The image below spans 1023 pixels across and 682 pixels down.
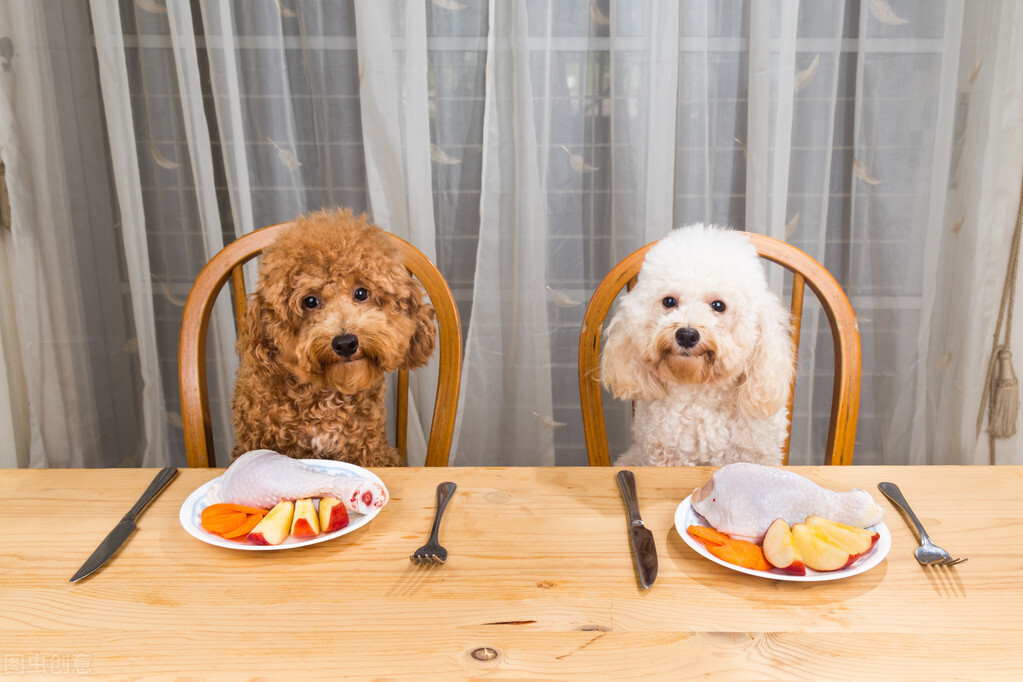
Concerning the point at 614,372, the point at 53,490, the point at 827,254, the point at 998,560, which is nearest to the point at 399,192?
the point at 614,372

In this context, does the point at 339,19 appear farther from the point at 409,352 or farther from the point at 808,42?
the point at 808,42

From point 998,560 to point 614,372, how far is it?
60 centimetres

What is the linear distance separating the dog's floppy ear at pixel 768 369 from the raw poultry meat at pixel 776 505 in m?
0.36

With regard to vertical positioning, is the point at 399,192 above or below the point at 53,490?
above

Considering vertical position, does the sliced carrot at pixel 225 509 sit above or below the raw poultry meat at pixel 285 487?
below

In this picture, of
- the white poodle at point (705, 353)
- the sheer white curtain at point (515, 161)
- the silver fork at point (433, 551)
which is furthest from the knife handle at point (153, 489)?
the sheer white curtain at point (515, 161)

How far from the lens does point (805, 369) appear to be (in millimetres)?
1777

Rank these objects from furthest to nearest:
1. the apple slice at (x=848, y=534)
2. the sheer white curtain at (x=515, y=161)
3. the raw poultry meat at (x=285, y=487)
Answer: the sheer white curtain at (x=515, y=161), the raw poultry meat at (x=285, y=487), the apple slice at (x=848, y=534)

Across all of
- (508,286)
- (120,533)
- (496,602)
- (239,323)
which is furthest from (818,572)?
(508,286)

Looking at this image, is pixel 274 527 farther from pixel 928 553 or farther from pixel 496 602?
pixel 928 553

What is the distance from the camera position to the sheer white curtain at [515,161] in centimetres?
156

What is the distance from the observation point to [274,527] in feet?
2.38

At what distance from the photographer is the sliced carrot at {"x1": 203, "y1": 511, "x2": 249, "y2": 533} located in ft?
2.42

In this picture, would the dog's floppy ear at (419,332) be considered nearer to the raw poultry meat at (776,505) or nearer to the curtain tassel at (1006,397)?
the raw poultry meat at (776,505)
